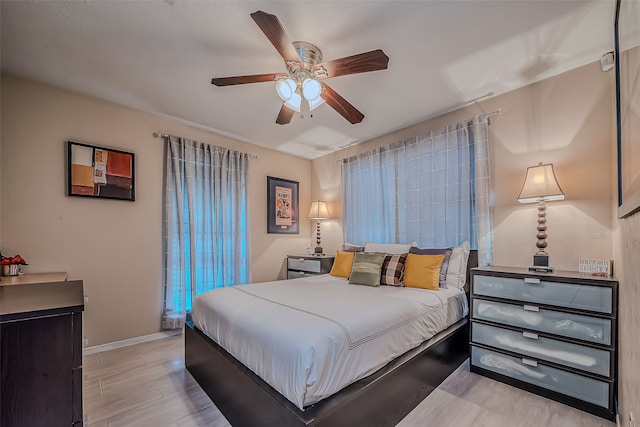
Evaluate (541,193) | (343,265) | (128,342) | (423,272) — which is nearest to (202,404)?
(128,342)

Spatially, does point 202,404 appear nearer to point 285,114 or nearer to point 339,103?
point 285,114

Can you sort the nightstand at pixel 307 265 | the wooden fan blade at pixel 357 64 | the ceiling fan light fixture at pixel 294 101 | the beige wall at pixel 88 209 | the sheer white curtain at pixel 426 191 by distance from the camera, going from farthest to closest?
the nightstand at pixel 307 265, the sheer white curtain at pixel 426 191, the beige wall at pixel 88 209, the ceiling fan light fixture at pixel 294 101, the wooden fan blade at pixel 357 64

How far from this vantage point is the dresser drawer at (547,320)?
185 centimetres

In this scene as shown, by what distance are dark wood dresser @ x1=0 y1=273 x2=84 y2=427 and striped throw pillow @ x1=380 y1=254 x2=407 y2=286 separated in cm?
239

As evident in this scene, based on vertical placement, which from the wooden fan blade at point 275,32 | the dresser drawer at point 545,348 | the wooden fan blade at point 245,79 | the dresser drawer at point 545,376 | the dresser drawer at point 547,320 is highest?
the wooden fan blade at point 275,32

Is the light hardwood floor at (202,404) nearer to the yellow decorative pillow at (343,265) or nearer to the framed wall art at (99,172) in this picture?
the yellow decorative pillow at (343,265)

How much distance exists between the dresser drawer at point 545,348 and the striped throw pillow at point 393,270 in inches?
29.5

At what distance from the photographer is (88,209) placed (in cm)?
285

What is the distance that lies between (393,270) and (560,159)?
1.82 metres

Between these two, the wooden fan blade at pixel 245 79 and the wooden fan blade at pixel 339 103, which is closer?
the wooden fan blade at pixel 245 79

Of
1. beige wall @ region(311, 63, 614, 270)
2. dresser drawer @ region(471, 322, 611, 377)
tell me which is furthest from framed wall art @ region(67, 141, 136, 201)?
beige wall @ region(311, 63, 614, 270)

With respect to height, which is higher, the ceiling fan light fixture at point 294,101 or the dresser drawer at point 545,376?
the ceiling fan light fixture at point 294,101

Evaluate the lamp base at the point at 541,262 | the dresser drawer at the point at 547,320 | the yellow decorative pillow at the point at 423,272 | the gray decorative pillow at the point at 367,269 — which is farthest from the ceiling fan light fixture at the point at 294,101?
the lamp base at the point at 541,262

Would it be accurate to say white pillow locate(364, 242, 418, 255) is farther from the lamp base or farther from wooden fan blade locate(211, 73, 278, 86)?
wooden fan blade locate(211, 73, 278, 86)
